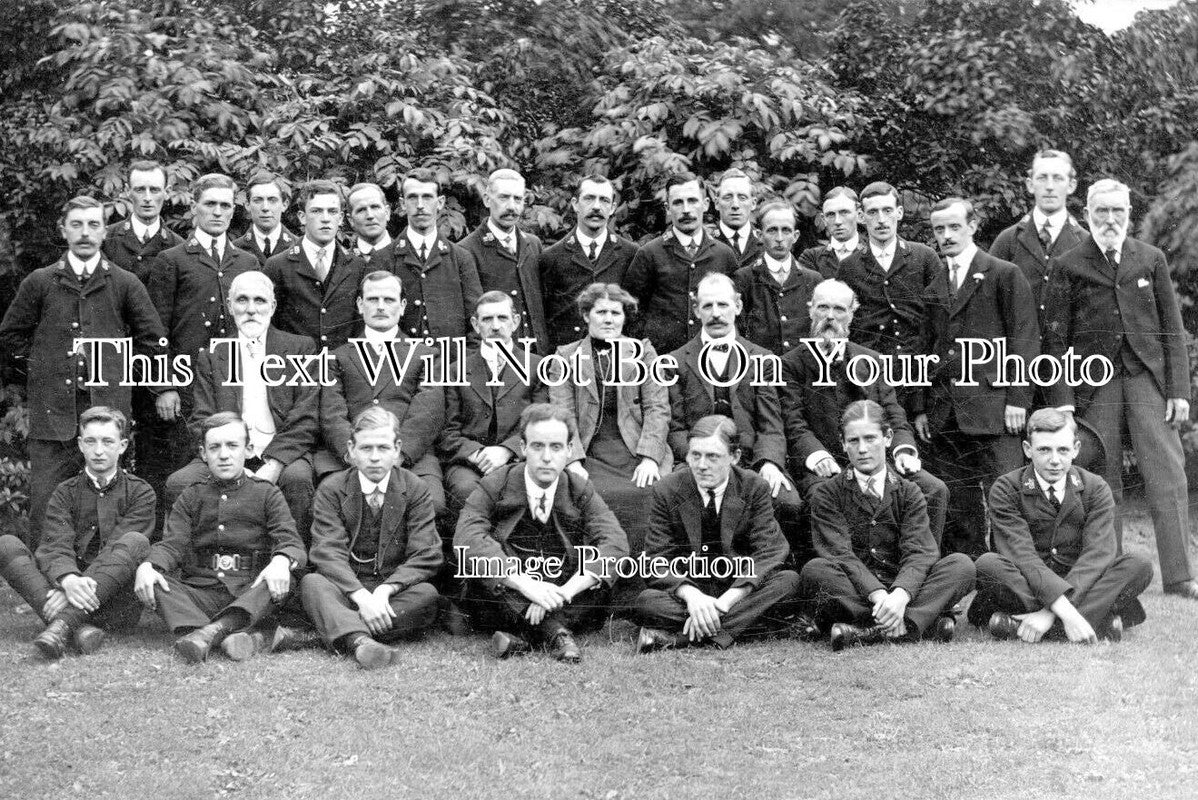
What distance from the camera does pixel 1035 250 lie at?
19.1 ft

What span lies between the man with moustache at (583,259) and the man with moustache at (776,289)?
60 centimetres

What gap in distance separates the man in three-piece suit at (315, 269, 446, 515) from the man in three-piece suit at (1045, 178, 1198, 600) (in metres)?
2.72

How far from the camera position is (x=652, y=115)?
6508mm

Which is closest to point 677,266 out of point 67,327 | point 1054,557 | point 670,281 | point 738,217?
point 670,281

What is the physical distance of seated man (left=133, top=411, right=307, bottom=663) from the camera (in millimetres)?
4973

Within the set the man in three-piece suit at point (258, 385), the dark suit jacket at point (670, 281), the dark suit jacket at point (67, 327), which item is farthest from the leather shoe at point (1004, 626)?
the dark suit jacket at point (67, 327)

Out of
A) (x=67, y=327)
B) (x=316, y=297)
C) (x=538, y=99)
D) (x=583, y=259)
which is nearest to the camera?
(x=67, y=327)

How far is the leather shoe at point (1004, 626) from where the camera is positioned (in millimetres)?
4992

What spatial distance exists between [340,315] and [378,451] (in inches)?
41.5

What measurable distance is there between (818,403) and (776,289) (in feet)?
2.01

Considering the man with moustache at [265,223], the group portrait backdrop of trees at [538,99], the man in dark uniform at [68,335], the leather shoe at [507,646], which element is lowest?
the leather shoe at [507,646]

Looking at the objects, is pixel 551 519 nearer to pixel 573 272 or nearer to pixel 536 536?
pixel 536 536

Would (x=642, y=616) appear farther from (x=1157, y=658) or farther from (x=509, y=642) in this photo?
(x=1157, y=658)

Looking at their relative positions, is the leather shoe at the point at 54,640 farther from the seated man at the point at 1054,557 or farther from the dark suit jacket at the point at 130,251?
the seated man at the point at 1054,557
